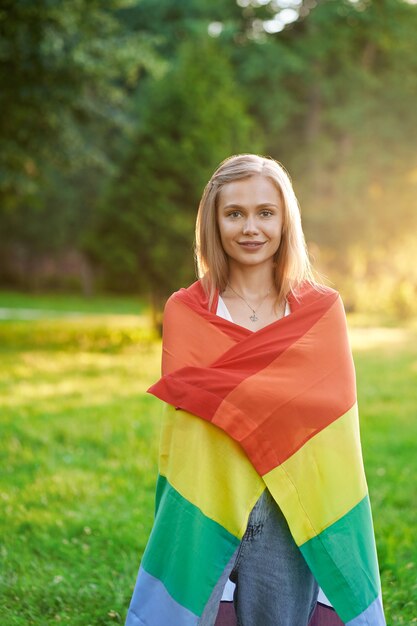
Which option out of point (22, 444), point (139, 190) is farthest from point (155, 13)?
point (22, 444)

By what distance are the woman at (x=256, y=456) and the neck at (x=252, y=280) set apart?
0.25 feet

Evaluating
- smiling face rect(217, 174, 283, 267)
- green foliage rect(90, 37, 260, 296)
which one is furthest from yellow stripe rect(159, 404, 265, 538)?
green foliage rect(90, 37, 260, 296)

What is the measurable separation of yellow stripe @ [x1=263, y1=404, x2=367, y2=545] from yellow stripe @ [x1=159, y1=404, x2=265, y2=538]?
3.2 inches

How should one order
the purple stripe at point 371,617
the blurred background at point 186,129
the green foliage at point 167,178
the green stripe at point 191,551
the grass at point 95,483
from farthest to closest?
the green foliage at point 167,178 < the blurred background at point 186,129 < the grass at point 95,483 < the purple stripe at point 371,617 < the green stripe at point 191,551

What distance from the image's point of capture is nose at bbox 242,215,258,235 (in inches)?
107

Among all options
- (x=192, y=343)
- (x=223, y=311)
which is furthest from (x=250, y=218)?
(x=192, y=343)

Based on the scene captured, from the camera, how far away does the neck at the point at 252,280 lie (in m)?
2.84

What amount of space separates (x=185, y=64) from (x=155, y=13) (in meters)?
13.5

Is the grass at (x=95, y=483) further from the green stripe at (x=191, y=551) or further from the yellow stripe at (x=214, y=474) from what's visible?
the yellow stripe at (x=214, y=474)

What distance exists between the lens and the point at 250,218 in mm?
2725

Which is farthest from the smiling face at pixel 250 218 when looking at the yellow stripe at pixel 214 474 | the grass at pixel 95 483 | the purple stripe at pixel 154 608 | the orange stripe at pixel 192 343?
the grass at pixel 95 483

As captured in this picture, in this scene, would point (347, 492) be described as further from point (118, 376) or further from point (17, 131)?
point (17, 131)

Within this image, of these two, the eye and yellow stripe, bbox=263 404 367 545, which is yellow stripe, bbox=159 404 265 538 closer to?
yellow stripe, bbox=263 404 367 545

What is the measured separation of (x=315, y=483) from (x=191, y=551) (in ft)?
1.50
